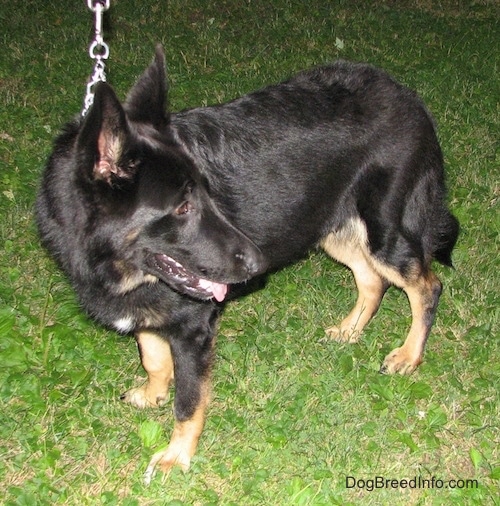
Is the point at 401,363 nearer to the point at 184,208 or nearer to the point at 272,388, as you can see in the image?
the point at 272,388

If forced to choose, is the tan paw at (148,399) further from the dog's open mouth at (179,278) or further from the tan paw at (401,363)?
the tan paw at (401,363)

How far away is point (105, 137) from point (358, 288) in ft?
8.12

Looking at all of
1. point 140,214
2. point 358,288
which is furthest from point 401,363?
point 140,214

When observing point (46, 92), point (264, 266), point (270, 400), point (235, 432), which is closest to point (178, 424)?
point (235, 432)

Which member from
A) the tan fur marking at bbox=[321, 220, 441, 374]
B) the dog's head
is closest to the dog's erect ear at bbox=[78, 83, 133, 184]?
the dog's head

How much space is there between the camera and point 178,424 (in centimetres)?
380

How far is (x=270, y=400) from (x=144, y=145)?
186 cm

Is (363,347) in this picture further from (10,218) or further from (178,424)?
(10,218)

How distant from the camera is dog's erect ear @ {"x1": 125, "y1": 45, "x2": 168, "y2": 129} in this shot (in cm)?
332

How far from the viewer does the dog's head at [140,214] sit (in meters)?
3.10

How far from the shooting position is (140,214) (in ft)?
10.5

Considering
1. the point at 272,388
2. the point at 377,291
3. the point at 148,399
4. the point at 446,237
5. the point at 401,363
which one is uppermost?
the point at 446,237

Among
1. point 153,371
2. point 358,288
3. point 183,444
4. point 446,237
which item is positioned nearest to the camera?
point 183,444

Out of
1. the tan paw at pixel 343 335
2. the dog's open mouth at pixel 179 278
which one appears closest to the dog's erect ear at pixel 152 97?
the dog's open mouth at pixel 179 278
